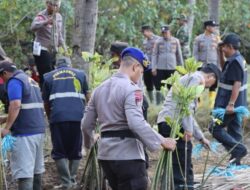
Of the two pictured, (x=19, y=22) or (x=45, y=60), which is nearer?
(x=45, y=60)

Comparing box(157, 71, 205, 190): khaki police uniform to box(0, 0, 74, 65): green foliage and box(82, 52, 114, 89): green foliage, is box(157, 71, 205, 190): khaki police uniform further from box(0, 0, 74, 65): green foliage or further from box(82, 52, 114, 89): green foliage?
box(0, 0, 74, 65): green foliage

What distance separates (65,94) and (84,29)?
1.45 metres

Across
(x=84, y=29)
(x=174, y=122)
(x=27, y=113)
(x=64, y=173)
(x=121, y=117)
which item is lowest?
(x=64, y=173)

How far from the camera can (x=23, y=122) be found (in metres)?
6.17

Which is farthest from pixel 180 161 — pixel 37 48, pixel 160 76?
pixel 160 76

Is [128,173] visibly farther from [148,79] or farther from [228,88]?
[148,79]

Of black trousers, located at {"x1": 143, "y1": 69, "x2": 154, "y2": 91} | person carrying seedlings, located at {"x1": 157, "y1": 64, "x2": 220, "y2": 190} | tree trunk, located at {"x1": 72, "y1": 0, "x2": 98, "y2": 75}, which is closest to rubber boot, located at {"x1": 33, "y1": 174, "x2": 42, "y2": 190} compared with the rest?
person carrying seedlings, located at {"x1": 157, "y1": 64, "x2": 220, "y2": 190}

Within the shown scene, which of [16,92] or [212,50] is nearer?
[16,92]

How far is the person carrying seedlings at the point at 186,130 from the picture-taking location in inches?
238

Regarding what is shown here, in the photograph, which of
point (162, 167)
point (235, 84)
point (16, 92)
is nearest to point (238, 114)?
point (235, 84)

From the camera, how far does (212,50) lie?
38.7 ft

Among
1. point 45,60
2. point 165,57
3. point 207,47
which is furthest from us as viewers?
point 165,57

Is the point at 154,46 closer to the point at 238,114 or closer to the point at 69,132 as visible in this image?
the point at 238,114

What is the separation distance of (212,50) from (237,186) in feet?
19.7
